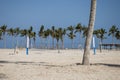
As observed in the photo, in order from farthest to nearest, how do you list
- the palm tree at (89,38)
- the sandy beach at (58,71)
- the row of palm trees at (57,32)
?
the row of palm trees at (57,32) → the palm tree at (89,38) → the sandy beach at (58,71)

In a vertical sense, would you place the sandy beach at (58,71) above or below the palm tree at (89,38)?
below

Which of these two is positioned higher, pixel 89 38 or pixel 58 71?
pixel 89 38

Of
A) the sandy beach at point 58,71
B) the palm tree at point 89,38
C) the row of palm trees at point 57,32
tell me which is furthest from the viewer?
the row of palm trees at point 57,32

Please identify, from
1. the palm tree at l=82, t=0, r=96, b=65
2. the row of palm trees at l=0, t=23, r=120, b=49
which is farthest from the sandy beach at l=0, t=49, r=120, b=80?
the row of palm trees at l=0, t=23, r=120, b=49

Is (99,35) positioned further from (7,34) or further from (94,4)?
(94,4)

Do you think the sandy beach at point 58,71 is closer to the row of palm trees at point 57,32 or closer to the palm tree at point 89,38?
the palm tree at point 89,38

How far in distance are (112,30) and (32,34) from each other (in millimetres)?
31523

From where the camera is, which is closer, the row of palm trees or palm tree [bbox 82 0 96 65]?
palm tree [bbox 82 0 96 65]

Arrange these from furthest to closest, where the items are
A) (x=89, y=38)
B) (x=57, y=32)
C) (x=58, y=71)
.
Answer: (x=57, y=32), (x=89, y=38), (x=58, y=71)

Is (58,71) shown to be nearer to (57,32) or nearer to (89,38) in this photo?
(89,38)

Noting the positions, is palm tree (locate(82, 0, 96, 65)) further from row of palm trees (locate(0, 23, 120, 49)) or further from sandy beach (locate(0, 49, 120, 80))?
row of palm trees (locate(0, 23, 120, 49))

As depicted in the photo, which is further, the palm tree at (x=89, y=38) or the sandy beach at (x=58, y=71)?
the palm tree at (x=89, y=38)

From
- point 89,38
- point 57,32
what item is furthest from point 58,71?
point 57,32

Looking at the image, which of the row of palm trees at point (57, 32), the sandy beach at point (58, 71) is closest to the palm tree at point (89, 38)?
the sandy beach at point (58, 71)
